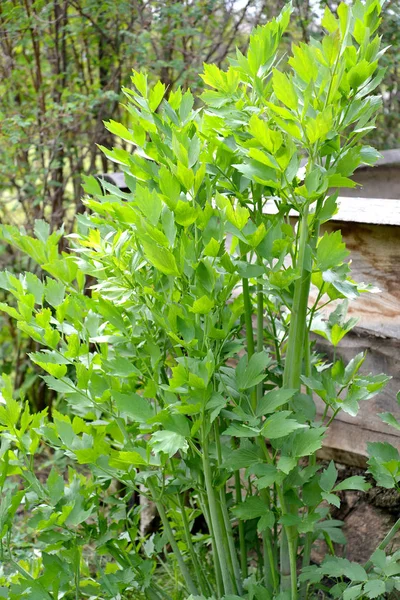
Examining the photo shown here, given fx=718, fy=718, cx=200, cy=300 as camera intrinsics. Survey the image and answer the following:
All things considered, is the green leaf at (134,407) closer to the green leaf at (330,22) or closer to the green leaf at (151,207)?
the green leaf at (151,207)

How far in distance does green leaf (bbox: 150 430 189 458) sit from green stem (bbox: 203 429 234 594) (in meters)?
0.08

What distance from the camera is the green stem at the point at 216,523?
123 centimetres

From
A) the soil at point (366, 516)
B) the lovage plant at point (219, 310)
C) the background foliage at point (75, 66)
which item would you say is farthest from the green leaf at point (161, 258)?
the background foliage at point (75, 66)

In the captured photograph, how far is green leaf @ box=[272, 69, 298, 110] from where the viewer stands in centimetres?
108

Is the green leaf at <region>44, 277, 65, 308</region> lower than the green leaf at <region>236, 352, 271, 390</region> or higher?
higher

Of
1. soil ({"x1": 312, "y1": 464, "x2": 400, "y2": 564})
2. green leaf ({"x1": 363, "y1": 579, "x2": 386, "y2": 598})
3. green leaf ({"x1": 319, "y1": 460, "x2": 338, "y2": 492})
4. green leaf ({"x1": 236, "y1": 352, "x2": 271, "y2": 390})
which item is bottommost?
soil ({"x1": 312, "y1": 464, "x2": 400, "y2": 564})

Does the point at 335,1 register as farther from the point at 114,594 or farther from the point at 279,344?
the point at 114,594

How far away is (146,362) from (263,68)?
1.88 ft

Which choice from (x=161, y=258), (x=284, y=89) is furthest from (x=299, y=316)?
(x=284, y=89)

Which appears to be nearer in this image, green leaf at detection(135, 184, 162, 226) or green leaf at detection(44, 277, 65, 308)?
green leaf at detection(135, 184, 162, 226)

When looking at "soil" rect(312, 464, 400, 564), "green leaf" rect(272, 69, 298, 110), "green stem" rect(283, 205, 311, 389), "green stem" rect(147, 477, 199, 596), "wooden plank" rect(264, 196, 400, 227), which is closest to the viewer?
"green leaf" rect(272, 69, 298, 110)

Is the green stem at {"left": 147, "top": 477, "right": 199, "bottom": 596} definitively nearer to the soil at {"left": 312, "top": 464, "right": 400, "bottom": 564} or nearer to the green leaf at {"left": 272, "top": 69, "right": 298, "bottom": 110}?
the soil at {"left": 312, "top": 464, "right": 400, "bottom": 564}

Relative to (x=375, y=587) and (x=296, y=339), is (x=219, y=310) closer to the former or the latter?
(x=296, y=339)

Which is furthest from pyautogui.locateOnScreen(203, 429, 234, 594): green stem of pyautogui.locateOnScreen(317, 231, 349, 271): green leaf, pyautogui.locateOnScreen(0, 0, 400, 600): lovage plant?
pyautogui.locateOnScreen(317, 231, 349, 271): green leaf
